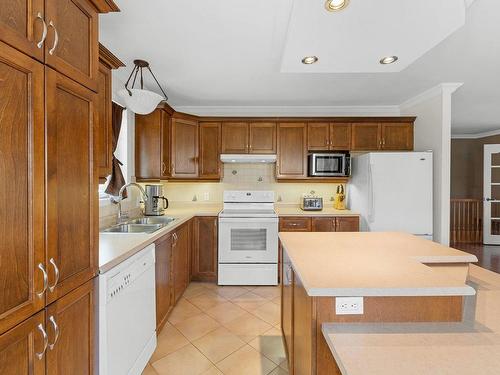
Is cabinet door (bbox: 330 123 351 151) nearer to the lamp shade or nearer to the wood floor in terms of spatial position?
the lamp shade

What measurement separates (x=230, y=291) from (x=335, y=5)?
2.92 meters

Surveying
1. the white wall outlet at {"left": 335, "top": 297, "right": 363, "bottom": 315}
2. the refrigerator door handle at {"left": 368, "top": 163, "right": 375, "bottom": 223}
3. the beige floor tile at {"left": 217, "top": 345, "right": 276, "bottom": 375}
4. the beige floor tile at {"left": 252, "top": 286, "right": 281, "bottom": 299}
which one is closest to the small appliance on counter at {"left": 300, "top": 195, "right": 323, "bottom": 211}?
the refrigerator door handle at {"left": 368, "top": 163, "right": 375, "bottom": 223}

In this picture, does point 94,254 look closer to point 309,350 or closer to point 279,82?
point 309,350

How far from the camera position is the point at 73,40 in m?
1.17

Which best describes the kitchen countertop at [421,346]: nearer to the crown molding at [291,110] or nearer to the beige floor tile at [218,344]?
the beige floor tile at [218,344]

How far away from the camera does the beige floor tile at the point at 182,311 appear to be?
2.59 metres

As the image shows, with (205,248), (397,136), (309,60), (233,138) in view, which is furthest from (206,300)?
(397,136)

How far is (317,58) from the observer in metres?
2.02

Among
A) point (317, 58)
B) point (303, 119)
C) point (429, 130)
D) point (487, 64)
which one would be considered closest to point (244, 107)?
point (303, 119)

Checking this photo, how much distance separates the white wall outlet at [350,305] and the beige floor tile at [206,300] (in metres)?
2.07

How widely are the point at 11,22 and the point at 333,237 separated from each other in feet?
6.30

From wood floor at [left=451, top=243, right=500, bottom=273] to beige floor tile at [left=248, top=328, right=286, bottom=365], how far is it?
3797mm

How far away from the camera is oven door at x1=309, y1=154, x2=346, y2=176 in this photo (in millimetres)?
3686

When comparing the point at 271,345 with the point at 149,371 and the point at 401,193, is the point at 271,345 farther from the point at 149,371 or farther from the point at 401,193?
the point at 401,193
